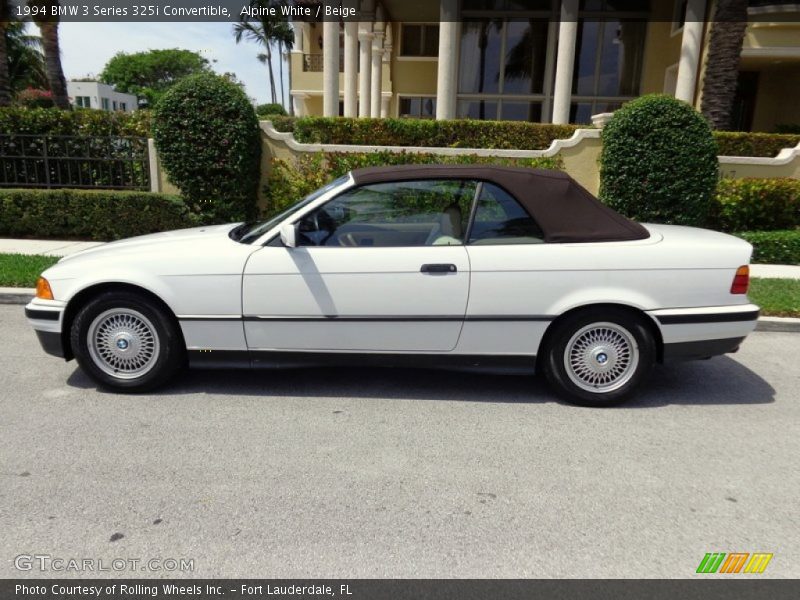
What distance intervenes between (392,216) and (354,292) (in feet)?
2.33

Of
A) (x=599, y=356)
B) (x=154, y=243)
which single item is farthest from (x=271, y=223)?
(x=599, y=356)

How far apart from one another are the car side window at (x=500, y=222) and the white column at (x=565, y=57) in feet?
45.6

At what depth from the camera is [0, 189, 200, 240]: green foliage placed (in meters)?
10.0

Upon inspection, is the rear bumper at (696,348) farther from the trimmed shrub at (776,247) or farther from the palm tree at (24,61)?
the palm tree at (24,61)

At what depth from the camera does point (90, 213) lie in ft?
33.4

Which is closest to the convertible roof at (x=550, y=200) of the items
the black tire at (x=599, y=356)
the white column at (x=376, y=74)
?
the black tire at (x=599, y=356)

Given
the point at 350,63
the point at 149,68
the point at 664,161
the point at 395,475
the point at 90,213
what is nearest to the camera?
the point at 395,475

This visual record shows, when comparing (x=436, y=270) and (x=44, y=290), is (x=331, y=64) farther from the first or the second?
(x=436, y=270)

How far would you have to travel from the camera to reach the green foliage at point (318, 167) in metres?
10.5

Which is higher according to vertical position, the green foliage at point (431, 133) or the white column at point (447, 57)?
the white column at point (447, 57)

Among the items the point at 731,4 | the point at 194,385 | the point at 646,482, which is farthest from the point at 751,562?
the point at 731,4

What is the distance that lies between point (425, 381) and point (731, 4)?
12.0 metres

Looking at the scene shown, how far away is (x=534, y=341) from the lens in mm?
4191

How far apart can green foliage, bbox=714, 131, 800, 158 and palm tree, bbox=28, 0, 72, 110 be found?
47.3ft
